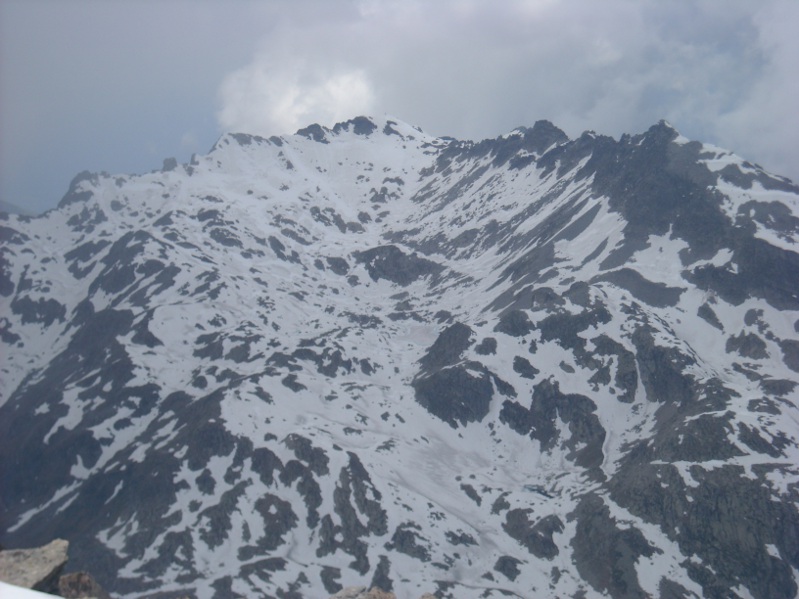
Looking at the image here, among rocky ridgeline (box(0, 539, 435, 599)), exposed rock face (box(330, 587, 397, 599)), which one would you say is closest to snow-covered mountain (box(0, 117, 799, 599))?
exposed rock face (box(330, 587, 397, 599))

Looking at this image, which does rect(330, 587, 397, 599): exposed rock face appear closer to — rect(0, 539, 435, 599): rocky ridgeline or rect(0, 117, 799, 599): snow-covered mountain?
rect(0, 539, 435, 599): rocky ridgeline

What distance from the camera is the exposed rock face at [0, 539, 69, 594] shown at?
71.9 feet

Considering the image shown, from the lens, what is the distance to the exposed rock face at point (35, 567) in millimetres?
21922

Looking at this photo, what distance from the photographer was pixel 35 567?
22.5 meters

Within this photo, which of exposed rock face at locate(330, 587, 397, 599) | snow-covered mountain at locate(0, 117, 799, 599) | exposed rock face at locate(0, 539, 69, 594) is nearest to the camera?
exposed rock face at locate(0, 539, 69, 594)

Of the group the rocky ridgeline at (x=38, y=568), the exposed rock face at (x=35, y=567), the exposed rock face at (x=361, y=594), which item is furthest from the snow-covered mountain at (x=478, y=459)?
the exposed rock face at (x=35, y=567)

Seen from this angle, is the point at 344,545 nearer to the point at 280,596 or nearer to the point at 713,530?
the point at 280,596

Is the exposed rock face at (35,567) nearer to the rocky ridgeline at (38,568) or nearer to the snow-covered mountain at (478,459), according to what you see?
the rocky ridgeline at (38,568)

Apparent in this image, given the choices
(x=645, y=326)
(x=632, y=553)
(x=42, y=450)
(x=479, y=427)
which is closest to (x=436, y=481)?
(x=479, y=427)

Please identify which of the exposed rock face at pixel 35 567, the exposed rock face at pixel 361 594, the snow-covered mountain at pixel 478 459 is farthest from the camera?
the snow-covered mountain at pixel 478 459

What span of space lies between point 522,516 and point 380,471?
2980 cm

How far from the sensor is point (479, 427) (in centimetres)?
17338

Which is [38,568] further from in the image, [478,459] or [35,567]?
[478,459]

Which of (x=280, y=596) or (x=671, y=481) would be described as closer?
(x=280, y=596)
